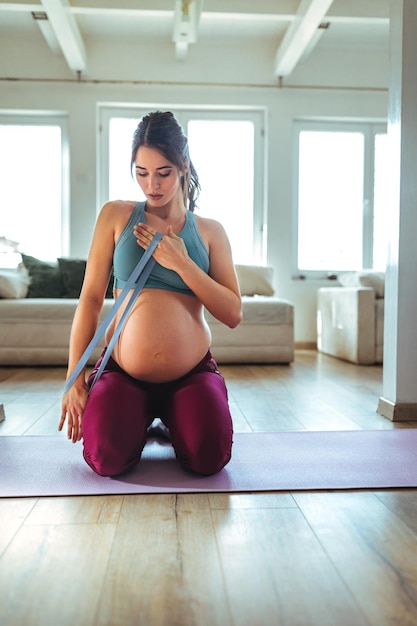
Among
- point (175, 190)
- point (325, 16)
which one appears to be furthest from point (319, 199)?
point (175, 190)

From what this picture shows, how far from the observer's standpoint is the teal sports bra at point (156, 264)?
1.83 metres

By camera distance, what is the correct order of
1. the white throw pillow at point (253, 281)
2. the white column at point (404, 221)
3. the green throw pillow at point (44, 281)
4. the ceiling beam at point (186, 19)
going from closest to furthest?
the white column at point (404, 221), the ceiling beam at point (186, 19), the green throw pillow at point (44, 281), the white throw pillow at point (253, 281)

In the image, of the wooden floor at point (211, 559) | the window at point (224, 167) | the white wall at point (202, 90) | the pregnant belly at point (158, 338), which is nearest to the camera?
the wooden floor at point (211, 559)

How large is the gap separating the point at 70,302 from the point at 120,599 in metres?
3.84

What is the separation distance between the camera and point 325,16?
5.00 meters

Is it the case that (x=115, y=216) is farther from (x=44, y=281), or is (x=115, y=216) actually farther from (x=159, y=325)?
(x=44, y=281)

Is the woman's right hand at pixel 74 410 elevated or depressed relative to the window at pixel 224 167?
depressed

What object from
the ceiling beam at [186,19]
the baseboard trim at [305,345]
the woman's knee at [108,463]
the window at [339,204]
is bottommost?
the baseboard trim at [305,345]

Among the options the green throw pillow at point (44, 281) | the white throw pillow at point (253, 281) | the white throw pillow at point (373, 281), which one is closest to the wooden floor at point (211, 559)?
the white throw pillow at point (373, 281)

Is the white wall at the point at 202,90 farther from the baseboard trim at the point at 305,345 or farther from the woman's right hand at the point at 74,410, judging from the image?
the woman's right hand at the point at 74,410

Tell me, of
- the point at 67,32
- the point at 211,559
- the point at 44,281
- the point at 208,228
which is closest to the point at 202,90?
the point at 67,32

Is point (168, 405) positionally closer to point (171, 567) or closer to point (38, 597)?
point (171, 567)

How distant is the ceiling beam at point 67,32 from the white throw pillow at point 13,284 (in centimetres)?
198

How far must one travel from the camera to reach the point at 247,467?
1.87 m
